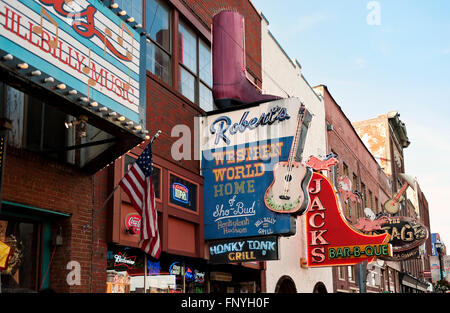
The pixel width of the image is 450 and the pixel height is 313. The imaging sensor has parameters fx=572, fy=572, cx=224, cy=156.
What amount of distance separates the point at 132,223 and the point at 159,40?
4.64m

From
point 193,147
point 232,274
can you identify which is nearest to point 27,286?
point 193,147

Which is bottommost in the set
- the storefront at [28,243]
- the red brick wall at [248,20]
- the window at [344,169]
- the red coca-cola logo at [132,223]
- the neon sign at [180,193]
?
the storefront at [28,243]

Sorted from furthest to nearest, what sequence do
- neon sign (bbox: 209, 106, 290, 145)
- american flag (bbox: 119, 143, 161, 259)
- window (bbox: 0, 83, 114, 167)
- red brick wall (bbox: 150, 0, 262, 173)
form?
neon sign (bbox: 209, 106, 290, 145) < red brick wall (bbox: 150, 0, 262, 173) < american flag (bbox: 119, 143, 161, 259) < window (bbox: 0, 83, 114, 167)

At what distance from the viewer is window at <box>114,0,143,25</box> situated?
39.2 ft

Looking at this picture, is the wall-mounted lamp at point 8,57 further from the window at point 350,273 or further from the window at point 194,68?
the window at point 350,273

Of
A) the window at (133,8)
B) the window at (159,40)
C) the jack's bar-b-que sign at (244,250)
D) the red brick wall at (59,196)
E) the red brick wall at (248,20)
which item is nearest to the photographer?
the red brick wall at (59,196)

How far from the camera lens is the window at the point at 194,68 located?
14383 mm

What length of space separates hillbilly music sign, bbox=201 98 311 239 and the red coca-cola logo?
3.09m

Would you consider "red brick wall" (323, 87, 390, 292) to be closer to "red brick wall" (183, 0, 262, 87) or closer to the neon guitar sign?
"red brick wall" (183, 0, 262, 87)

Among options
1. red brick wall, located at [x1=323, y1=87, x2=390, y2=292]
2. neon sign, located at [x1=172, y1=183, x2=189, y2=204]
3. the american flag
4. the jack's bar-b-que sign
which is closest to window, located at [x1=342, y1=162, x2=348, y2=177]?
red brick wall, located at [x1=323, y1=87, x2=390, y2=292]

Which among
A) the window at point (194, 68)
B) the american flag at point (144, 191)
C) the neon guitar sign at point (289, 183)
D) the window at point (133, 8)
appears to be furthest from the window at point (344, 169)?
the american flag at point (144, 191)

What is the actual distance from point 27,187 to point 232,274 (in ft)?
29.3

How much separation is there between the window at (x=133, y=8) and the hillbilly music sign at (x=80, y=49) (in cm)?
246

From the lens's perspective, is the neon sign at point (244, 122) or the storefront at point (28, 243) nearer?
the storefront at point (28, 243)
